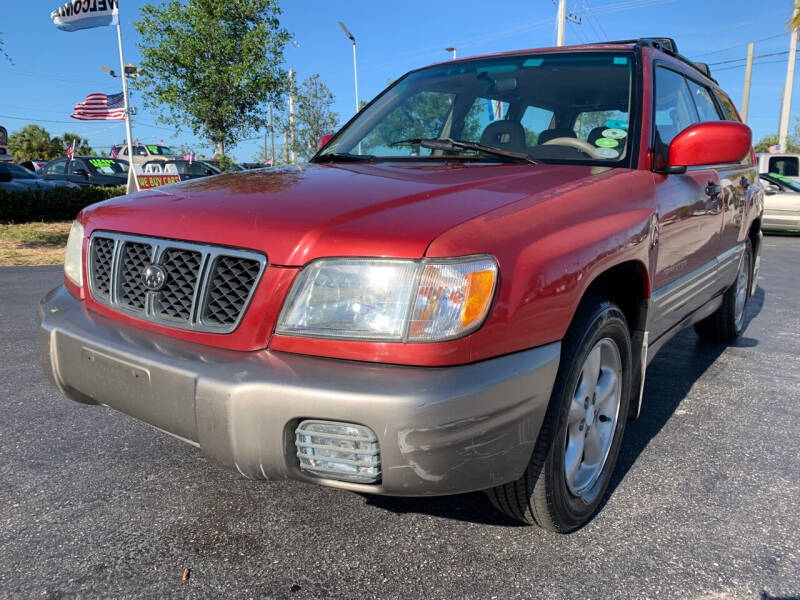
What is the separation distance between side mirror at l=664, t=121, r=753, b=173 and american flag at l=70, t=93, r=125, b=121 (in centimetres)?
1914

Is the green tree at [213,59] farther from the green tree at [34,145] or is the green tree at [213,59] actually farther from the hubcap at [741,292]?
the green tree at [34,145]

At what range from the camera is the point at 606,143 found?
2748 mm

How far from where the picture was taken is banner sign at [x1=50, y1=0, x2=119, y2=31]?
15.6 meters

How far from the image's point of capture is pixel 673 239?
9.03 feet

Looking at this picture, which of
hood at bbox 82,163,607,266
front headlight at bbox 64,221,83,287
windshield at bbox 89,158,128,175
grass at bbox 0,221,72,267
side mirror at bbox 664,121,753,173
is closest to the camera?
hood at bbox 82,163,607,266

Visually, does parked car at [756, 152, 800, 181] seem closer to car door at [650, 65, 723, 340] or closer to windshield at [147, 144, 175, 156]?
car door at [650, 65, 723, 340]

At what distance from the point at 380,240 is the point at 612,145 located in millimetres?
1481

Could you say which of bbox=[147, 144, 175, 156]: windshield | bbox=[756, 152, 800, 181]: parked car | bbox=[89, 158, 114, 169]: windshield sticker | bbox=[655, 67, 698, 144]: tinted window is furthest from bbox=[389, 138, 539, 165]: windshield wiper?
bbox=[147, 144, 175, 156]: windshield

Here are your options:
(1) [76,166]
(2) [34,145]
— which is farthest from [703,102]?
(2) [34,145]

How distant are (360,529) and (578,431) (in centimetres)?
83

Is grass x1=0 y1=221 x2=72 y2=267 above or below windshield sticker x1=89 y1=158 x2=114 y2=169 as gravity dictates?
below

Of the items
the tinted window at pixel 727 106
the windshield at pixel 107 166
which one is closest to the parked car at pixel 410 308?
the tinted window at pixel 727 106

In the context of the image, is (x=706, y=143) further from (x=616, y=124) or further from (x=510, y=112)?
(x=510, y=112)

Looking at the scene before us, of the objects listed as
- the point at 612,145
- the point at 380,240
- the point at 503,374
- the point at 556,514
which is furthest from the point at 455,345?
the point at 612,145
